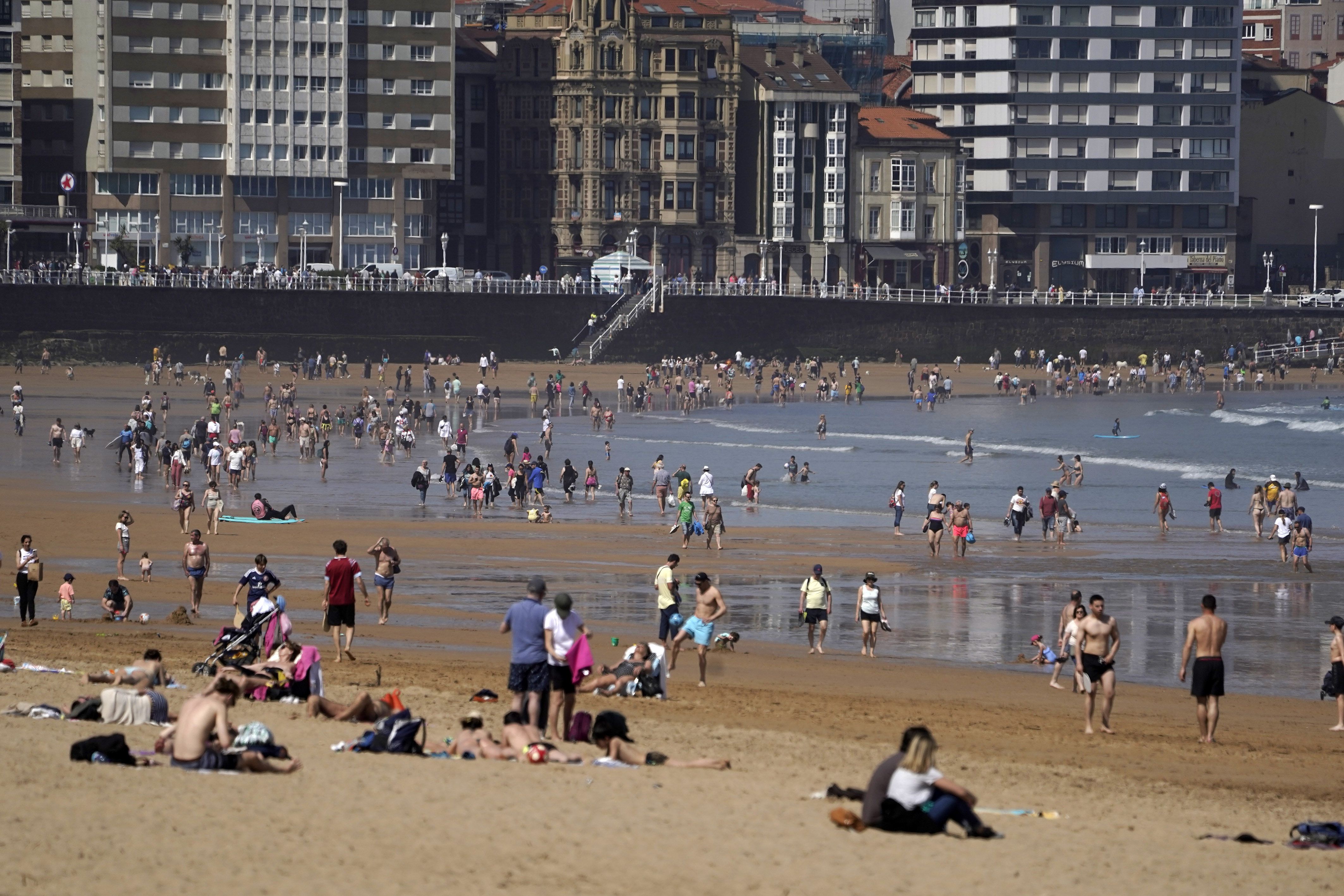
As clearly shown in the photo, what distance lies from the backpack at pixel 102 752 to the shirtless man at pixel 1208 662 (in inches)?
329

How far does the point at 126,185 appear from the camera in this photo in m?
88.8

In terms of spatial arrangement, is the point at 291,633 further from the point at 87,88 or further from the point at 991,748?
the point at 87,88

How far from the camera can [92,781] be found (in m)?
12.3

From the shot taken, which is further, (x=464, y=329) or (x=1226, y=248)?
(x=1226, y=248)

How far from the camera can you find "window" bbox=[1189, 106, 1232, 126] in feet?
347

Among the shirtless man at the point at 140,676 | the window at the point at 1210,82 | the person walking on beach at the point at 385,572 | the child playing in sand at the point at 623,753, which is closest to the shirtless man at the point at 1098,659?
the child playing in sand at the point at 623,753

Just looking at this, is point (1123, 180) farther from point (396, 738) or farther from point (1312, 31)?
point (396, 738)

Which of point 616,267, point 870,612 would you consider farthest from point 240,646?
point 616,267

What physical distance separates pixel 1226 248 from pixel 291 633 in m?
93.6

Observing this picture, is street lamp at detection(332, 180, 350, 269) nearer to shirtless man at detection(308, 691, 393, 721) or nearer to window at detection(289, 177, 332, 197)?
window at detection(289, 177, 332, 197)

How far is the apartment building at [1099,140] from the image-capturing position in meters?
105

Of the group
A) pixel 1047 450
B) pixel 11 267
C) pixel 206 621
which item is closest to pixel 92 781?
pixel 206 621

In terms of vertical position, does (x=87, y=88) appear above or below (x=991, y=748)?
above

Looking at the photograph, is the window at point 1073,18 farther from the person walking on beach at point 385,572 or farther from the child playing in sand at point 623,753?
the child playing in sand at point 623,753
